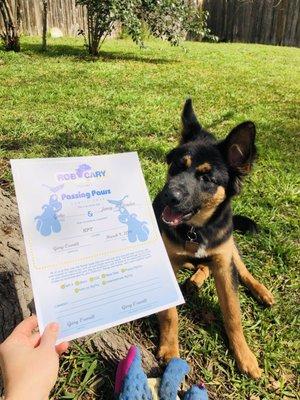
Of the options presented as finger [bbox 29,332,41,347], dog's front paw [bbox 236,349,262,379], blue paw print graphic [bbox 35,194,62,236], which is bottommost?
dog's front paw [bbox 236,349,262,379]

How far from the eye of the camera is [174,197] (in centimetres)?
273

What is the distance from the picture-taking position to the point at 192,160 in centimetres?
298

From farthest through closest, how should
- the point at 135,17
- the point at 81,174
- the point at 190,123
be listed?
the point at 135,17
the point at 190,123
the point at 81,174

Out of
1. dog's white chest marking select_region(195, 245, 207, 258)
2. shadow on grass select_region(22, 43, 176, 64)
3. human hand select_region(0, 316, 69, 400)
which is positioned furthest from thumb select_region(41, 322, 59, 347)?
shadow on grass select_region(22, 43, 176, 64)

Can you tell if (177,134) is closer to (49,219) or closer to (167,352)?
(167,352)

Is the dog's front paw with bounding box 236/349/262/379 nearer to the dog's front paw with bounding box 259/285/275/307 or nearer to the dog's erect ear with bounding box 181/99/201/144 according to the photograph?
the dog's front paw with bounding box 259/285/275/307

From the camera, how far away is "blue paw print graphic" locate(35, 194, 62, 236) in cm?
208

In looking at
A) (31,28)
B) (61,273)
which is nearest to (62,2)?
(31,28)

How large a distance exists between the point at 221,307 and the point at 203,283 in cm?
47

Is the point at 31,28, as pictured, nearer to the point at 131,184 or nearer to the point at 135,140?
the point at 135,140

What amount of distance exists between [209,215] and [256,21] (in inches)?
742

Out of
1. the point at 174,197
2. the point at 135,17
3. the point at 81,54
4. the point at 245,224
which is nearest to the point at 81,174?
the point at 174,197

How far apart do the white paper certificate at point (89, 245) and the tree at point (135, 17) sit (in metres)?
9.12

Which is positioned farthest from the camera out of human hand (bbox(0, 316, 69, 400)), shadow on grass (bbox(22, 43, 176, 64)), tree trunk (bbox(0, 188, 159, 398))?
shadow on grass (bbox(22, 43, 176, 64))
